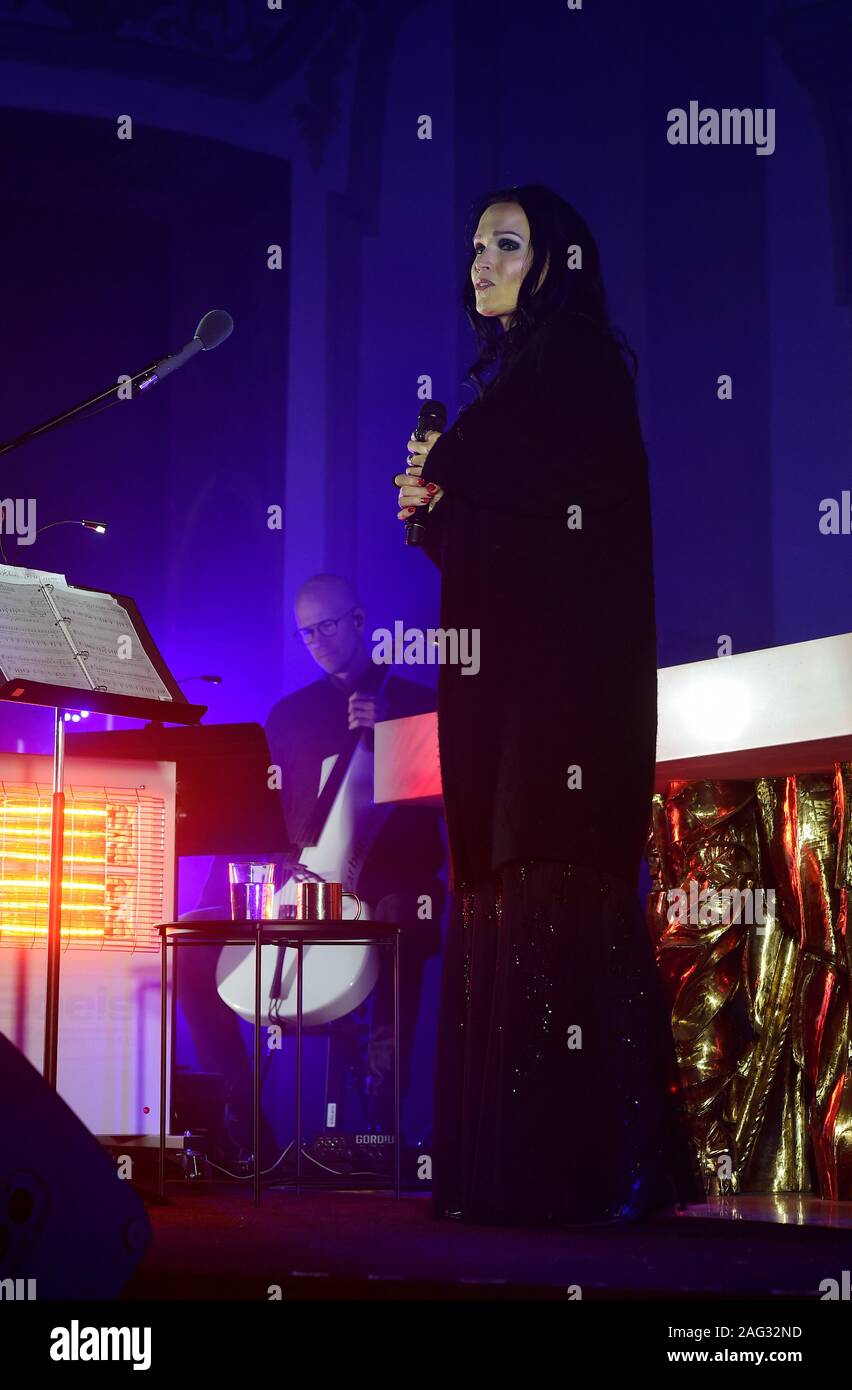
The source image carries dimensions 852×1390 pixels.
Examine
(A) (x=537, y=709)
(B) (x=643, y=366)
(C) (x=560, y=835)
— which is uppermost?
(B) (x=643, y=366)

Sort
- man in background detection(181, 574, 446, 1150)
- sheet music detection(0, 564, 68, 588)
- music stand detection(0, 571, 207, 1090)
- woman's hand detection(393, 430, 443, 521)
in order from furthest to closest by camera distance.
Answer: man in background detection(181, 574, 446, 1150) → sheet music detection(0, 564, 68, 588) → music stand detection(0, 571, 207, 1090) → woman's hand detection(393, 430, 443, 521)

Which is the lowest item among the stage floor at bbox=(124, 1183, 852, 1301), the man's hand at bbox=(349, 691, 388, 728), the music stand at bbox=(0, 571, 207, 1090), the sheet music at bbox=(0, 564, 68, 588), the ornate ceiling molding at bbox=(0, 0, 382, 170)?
the stage floor at bbox=(124, 1183, 852, 1301)

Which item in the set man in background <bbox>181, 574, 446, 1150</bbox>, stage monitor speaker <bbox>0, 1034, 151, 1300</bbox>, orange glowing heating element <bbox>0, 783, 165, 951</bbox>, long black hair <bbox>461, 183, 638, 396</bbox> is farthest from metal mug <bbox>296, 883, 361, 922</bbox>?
stage monitor speaker <bbox>0, 1034, 151, 1300</bbox>

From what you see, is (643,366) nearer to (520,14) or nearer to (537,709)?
(520,14)

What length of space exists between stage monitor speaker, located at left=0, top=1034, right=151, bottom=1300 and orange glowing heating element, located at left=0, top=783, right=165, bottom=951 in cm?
206

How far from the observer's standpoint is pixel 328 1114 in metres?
5.12

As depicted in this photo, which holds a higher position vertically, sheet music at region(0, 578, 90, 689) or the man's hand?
the man's hand

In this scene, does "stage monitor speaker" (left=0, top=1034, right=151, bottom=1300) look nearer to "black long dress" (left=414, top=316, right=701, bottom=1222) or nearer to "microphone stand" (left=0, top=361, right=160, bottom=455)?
"black long dress" (left=414, top=316, right=701, bottom=1222)

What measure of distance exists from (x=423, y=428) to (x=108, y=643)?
86cm

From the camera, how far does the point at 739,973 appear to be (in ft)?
11.7

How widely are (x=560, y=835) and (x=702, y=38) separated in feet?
11.3

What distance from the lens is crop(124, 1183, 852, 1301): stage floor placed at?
65.1 inches

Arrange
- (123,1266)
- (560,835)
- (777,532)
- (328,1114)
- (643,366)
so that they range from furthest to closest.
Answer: (328,1114) < (643,366) < (777,532) < (560,835) < (123,1266)
